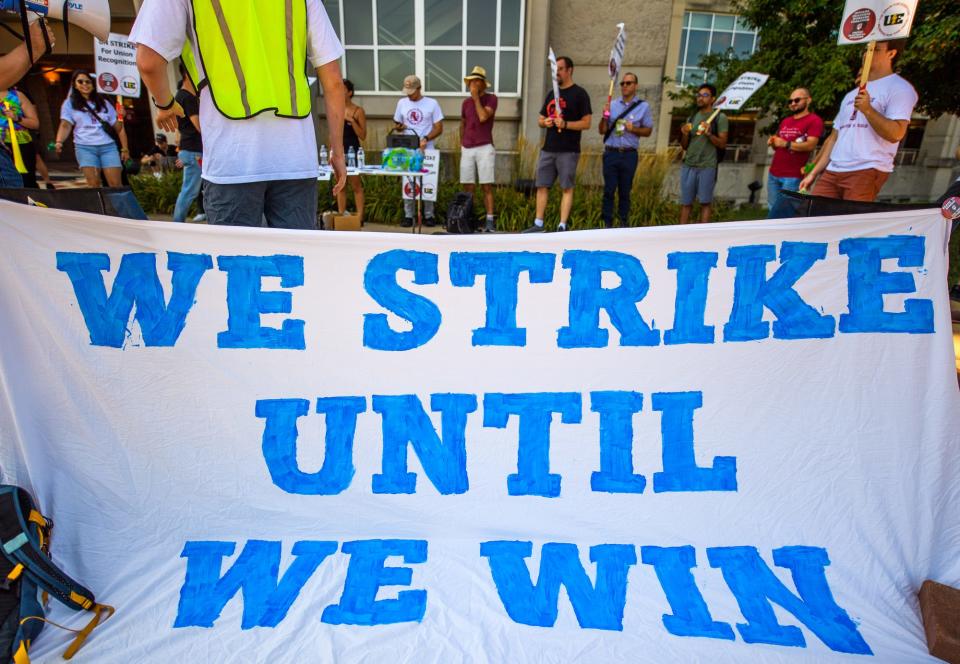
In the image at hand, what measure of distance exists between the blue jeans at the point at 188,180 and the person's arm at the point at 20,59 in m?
3.89

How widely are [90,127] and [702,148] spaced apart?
6.82m

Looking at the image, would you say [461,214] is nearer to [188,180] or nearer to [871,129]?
[188,180]

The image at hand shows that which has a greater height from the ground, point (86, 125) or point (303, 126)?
point (303, 126)

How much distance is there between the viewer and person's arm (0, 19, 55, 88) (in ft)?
7.32

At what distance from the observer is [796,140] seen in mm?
6371

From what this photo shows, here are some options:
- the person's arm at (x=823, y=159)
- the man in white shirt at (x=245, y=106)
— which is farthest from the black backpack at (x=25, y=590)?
the person's arm at (x=823, y=159)

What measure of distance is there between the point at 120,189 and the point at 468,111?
5.66 metres

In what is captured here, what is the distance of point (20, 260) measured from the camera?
207cm

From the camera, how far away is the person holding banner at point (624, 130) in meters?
6.72

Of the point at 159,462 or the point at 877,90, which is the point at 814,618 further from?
the point at 877,90

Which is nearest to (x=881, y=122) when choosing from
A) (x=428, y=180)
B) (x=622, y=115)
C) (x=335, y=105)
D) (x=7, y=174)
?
(x=622, y=115)

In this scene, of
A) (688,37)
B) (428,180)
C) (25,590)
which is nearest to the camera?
(25,590)

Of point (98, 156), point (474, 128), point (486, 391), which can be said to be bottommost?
point (486, 391)

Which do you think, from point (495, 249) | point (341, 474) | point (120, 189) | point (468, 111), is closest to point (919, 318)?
point (495, 249)
